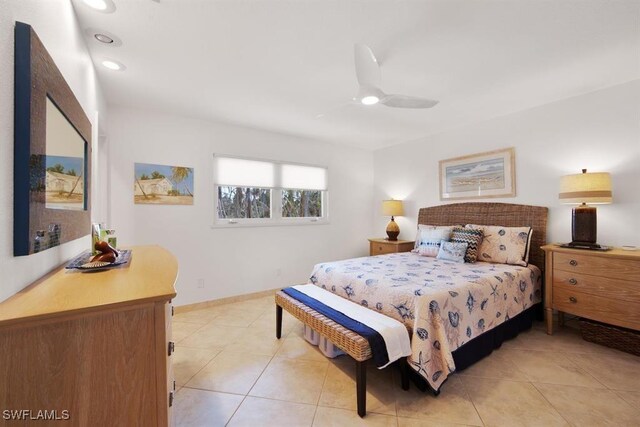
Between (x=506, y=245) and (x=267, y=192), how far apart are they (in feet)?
10.0

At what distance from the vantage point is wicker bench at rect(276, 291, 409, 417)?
1.59 meters

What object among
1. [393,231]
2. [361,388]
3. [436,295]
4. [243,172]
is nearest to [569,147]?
[393,231]

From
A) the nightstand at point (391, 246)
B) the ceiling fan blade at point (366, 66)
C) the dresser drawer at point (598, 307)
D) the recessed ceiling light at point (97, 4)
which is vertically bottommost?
the dresser drawer at point (598, 307)

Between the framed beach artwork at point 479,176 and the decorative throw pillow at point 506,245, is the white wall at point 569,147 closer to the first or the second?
the framed beach artwork at point 479,176

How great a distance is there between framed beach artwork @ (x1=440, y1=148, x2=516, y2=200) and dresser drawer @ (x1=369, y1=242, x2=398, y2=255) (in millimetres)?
1018

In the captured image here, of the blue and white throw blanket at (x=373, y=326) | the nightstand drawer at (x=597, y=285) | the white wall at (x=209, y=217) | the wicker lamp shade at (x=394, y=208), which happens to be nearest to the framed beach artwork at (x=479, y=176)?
the wicker lamp shade at (x=394, y=208)

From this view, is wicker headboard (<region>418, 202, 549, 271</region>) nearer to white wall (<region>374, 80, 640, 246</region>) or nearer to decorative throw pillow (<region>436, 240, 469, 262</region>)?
white wall (<region>374, 80, 640, 246</region>)

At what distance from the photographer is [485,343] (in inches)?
86.0

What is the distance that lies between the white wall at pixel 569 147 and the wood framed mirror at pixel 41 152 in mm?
3984

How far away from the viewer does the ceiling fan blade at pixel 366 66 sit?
1.61 m

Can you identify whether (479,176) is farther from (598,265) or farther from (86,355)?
(86,355)

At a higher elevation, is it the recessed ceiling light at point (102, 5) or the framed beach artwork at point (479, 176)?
the recessed ceiling light at point (102, 5)

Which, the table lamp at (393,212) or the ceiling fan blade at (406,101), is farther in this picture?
the table lamp at (393,212)

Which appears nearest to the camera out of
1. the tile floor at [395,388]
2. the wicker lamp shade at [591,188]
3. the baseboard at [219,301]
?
the tile floor at [395,388]
